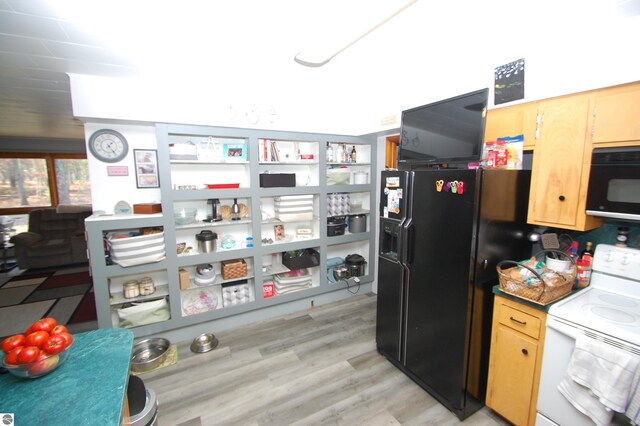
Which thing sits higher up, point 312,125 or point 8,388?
point 312,125

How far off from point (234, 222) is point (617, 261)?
298 centimetres

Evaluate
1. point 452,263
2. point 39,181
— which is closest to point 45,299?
point 39,181

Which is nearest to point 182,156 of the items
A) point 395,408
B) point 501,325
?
point 395,408

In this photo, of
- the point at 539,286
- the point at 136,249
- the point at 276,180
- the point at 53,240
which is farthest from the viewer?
the point at 53,240

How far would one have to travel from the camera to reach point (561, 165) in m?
1.68

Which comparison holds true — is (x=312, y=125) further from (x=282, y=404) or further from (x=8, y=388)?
(x=8, y=388)

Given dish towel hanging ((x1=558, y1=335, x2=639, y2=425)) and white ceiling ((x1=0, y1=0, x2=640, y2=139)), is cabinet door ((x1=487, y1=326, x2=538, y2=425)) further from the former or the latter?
white ceiling ((x1=0, y1=0, x2=640, y2=139))

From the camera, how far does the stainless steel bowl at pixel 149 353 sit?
2.34m

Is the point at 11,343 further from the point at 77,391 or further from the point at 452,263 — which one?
the point at 452,263

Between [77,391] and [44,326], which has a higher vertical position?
[44,326]

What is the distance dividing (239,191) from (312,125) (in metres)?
1.14

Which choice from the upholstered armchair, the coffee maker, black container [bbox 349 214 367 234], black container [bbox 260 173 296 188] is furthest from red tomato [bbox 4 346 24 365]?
the upholstered armchair

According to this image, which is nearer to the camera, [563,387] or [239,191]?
[563,387]

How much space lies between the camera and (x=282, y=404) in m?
2.01
